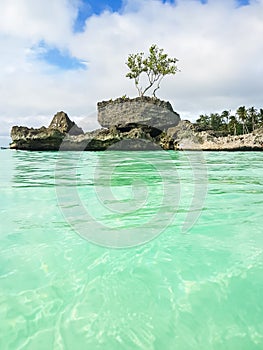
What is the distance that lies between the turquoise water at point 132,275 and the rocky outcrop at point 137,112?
19194mm

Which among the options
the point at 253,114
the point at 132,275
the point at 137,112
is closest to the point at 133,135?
the point at 137,112

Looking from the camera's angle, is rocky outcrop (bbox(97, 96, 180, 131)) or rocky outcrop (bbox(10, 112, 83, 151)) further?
rocky outcrop (bbox(97, 96, 180, 131))

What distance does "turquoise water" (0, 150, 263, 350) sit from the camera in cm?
163

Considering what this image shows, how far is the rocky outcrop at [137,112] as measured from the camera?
75.2ft

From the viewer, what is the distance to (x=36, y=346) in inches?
60.3

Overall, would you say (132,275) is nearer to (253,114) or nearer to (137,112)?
(137,112)

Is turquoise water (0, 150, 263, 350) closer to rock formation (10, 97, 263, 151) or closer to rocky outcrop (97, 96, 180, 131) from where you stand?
rock formation (10, 97, 263, 151)

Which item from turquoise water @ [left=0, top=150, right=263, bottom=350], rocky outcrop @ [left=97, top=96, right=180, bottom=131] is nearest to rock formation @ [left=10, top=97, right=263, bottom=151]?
rocky outcrop @ [left=97, top=96, right=180, bottom=131]

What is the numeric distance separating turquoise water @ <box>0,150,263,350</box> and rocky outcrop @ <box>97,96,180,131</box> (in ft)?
63.0

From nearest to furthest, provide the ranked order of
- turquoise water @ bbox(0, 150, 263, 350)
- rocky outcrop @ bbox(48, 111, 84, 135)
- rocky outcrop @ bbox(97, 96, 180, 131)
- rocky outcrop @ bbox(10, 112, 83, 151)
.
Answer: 1. turquoise water @ bbox(0, 150, 263, 350)
2. rocky outcrop @ bbox(10, 112, 83, 151)
3. rocky outcrop @ bbox(97, 96, 180, 131)
4. rocky outcrop @ bbox(48, 111, 84, 135)

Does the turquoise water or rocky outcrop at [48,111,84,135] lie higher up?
rocky outcrop at [48,111,84,135]

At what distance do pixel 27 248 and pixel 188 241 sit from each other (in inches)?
58.3

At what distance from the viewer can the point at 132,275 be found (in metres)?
2.24

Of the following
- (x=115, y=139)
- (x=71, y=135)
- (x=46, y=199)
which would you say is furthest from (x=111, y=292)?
(x=71, y=135)
